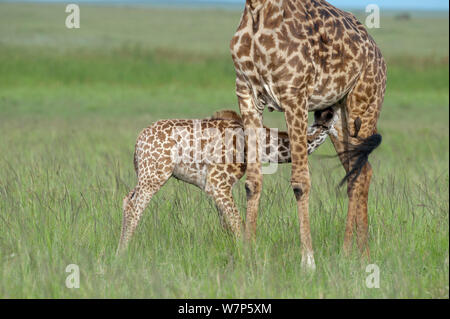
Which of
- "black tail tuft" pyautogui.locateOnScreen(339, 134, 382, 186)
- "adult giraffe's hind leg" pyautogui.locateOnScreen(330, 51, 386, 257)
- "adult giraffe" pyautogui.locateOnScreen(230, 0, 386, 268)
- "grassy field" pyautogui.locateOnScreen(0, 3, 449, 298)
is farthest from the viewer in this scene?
"adult giraffe's hind leg" pyautogui.locateOnScreen(330, 51, 386, 257)

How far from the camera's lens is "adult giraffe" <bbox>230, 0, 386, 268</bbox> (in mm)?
5332

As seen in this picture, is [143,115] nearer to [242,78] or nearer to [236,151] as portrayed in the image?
[236,151]

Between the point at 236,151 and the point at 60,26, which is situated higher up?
the point at 60,26

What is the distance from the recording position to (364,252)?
5918 mm

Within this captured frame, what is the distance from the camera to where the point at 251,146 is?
18.2 ft

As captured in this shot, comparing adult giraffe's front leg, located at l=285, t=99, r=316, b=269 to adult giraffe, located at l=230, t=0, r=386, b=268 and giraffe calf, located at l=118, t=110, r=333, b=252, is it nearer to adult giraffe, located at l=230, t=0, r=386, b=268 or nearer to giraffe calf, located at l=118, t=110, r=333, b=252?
adult giraffe, located at l=230, t=0, r=386, b=268

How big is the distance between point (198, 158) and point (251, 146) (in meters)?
1.57

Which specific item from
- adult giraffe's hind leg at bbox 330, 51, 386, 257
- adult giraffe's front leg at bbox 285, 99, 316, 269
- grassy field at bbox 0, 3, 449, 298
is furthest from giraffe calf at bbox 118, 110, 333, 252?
adult giraffe's front leg at bbox 285, 99, 316, 269

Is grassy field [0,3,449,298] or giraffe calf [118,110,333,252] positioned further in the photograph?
giraffe calf [118,110,333,252]

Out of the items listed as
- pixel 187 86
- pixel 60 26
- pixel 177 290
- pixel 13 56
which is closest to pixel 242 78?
pixel 177 290

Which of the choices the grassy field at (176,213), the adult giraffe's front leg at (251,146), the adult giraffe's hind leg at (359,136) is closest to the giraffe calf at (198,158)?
the grassy field at (176,213)

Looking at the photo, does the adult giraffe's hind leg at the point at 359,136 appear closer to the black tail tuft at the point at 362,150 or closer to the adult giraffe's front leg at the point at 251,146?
the black tail tuft at the point at 362,150

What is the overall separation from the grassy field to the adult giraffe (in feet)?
1.10
